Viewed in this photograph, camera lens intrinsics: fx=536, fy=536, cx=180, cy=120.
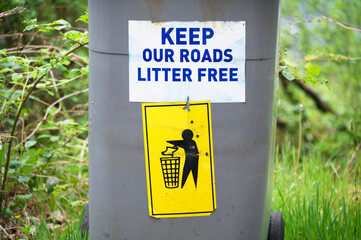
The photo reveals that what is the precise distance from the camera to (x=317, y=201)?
3182mm

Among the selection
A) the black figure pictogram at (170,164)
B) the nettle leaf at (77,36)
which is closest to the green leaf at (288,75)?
the black figure pictogram at (170,164)

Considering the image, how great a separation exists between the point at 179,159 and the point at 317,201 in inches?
47.7

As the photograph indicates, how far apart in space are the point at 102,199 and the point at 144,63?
2.16ft

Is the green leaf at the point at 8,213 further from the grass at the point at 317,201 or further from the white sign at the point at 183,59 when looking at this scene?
the grass at the point at 317,201

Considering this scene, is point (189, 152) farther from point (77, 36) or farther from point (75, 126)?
point (75, 126)

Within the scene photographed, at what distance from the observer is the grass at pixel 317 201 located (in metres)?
3.06

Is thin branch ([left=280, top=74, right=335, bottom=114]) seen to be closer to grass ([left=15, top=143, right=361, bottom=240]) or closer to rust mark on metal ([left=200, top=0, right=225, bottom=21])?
grass ([left=15, top=143, right=361, bottom=240])

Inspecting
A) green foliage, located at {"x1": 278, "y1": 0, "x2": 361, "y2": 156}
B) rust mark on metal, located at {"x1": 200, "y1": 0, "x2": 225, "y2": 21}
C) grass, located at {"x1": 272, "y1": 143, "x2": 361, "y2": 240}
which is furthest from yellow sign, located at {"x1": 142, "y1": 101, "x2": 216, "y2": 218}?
green foliage, located at {"x1": 278, "y1": 0, "x2": 361, "y2": 156}

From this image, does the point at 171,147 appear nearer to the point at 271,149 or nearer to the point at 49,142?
the point at 271,149

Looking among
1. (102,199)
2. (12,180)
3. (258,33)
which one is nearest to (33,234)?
(12,180)

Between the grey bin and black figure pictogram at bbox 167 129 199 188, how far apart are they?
93 mm

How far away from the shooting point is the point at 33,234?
3295 mm

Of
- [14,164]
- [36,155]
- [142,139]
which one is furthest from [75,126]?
[142,139]

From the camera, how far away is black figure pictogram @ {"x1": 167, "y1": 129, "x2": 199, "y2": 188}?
2.33 meters
